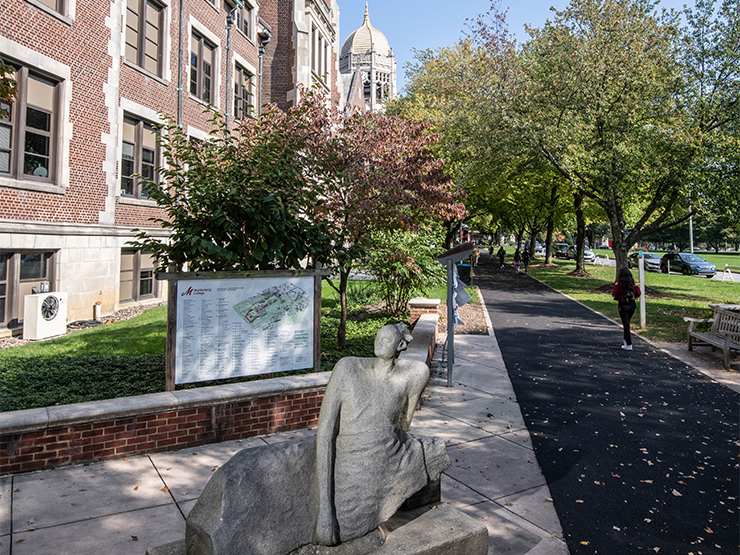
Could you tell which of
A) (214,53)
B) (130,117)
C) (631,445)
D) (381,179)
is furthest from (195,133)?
(631,445)

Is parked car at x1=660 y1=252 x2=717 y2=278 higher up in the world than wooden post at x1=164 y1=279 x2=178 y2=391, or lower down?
higher up

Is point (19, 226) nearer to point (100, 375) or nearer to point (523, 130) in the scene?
point (100, 375)

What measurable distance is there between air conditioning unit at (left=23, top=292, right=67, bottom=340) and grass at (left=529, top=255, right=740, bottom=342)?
1454cm

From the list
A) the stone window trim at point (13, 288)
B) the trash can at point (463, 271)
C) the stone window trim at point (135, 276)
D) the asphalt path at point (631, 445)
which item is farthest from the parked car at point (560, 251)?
the stone window trim at point (13, 288)

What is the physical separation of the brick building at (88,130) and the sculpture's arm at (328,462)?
7.12m

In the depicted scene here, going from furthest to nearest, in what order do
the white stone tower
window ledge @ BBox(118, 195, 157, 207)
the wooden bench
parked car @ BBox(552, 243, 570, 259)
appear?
the white stone tower
parked car @ BBox(552, 243, 570, 259)
window ledge @ BBox(118, 195, 157, 207)
the wooden bench

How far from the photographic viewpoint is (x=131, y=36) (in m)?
16.0

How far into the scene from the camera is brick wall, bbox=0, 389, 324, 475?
4781mm

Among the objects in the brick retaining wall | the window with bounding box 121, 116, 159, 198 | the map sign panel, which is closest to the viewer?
Answer: the brick retaining wall

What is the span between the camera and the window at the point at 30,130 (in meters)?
11.8

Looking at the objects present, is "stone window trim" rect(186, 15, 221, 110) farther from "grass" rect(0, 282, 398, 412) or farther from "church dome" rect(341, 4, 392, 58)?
"church dome" rect(341, 4, 392, 58)

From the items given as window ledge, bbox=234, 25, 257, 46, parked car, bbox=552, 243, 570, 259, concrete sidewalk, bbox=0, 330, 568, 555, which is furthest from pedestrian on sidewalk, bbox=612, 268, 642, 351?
parked car, bbox=552, 243, 570, 259

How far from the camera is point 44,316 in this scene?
11.7 metres

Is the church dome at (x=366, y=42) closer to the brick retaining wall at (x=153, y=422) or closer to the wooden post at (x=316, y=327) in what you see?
the wooden post at (x=316, y=327)
